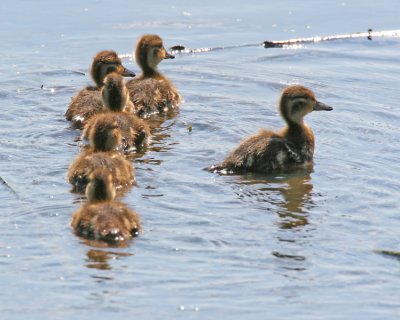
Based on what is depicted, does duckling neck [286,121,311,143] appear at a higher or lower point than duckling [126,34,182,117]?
lower

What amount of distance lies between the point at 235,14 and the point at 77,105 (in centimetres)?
388

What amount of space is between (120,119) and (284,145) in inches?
51.9

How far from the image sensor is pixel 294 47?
12.7m

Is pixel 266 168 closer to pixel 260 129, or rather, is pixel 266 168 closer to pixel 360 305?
pixel 260 129

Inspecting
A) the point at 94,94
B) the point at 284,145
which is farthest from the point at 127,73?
the point at 284,145

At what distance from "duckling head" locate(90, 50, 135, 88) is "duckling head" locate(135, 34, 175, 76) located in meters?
0.37

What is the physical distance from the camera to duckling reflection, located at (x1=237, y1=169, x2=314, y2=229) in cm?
792

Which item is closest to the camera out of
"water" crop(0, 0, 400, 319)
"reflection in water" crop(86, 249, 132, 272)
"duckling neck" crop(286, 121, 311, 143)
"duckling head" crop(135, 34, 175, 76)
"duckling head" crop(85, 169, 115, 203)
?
"water" crop(0, 0, 400, 319)

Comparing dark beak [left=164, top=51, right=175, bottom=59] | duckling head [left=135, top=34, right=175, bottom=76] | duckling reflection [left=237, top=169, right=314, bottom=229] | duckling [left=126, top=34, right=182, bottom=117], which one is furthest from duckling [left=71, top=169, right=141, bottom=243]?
dark beak [left=164, top=51, right=175, bottom=59]

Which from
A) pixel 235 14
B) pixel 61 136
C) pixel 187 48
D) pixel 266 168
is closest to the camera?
pixel 266 168

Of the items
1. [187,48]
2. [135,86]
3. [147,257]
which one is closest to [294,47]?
[187,48]

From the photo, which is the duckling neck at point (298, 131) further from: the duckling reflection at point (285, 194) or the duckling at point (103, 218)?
the duckling at point (103, 218)

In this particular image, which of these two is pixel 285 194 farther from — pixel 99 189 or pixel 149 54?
pixel 149 54

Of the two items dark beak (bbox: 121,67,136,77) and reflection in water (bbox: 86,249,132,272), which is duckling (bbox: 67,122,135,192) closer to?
reflection in water (bbox: 86,249,132,272)
